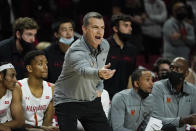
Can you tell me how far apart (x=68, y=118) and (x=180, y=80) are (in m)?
2.05

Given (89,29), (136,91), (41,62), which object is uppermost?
(89,29)

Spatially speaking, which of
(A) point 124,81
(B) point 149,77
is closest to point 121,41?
(A) point 124,81

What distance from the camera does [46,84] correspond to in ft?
19.0

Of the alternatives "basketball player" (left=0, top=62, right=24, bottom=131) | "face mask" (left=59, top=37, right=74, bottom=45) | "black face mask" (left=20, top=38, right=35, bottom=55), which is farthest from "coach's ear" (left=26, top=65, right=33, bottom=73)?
"face mask" (left=59, top=37, right=74, bottom=45)

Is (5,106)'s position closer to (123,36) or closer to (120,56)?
(120,56)

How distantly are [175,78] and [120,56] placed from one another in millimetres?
1099

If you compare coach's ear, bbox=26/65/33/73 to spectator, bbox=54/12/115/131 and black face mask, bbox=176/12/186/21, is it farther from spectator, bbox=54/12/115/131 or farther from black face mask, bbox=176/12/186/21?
black face mask, bbox=176/12/186/21

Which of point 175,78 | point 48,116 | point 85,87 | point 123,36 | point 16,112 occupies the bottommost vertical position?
point 48,116

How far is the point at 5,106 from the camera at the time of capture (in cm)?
542

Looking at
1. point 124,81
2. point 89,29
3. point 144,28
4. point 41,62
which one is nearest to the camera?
point 89,29

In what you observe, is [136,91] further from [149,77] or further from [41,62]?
[41,62]

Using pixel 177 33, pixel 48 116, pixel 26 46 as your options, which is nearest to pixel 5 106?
pixel 48 116

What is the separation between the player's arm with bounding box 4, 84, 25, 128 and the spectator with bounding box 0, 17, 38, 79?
2.92 feet

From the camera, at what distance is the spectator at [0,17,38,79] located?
634 centimetres
